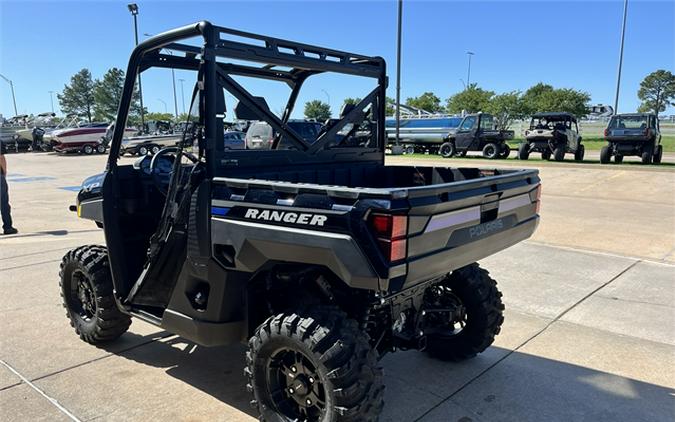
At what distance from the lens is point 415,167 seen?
158 inches

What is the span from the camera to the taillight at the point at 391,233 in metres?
2.13

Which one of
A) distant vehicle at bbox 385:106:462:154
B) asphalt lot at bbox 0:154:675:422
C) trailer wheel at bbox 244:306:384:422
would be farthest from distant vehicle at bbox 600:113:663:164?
trailer wheel at bbox 244:306:384:422

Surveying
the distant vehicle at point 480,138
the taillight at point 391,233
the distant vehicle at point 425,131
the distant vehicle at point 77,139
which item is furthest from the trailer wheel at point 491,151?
the taillight at point 391,233

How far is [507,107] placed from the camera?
47.6 m

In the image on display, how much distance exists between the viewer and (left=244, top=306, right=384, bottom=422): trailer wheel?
238 cm

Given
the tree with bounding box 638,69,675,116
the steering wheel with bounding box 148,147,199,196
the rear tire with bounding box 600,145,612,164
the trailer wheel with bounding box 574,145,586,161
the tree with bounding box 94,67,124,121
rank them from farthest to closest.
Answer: the tree with bounding box 638,69,675,116 → the tree with bounding box 94,67,124,121 → the trailer wheel with bounding box 574,145,586,161 → the rear tire with bounding box 600,145,612,164 → the steering wheel with bounding box 148,147,199,196

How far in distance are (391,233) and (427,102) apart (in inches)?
2487

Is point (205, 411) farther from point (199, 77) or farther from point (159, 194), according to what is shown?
point (199, 77)

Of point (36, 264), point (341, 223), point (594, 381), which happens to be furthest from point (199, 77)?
point (36, 264)

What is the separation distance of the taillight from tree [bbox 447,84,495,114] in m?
48.9

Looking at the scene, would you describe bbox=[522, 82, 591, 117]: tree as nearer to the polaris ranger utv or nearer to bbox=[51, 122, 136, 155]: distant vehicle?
bbox=[51, 122, 136, 155]: distant vehicle

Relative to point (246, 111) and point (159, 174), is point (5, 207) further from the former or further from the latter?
point (246, 111)

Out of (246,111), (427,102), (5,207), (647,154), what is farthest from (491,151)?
(427,102)

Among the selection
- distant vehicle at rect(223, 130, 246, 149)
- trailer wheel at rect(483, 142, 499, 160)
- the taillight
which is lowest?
trailer wheel at rect(483, 142, 499, 160)
